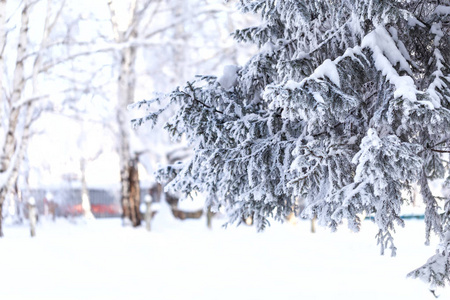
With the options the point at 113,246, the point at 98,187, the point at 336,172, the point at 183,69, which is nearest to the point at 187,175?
the point at 336,172

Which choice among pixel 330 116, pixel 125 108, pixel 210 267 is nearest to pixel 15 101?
pixel 125 108

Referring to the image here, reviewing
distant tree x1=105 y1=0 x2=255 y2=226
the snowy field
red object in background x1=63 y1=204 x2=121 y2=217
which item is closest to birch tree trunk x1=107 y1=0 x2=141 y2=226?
distant tree x1=105 y1=0 x2=255 y2=226

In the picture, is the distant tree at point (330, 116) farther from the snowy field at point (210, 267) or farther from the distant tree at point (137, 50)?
the distant tree at point (137, 50)

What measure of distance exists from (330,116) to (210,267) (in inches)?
220

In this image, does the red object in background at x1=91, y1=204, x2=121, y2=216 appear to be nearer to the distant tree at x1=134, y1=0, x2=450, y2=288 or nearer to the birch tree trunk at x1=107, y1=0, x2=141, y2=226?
the birch tree trunk at x1=107, y1=0, x2=141, y2=226

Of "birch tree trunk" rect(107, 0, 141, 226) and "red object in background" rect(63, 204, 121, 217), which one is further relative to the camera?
"red object in background" rect(63, 204, 121, 217)

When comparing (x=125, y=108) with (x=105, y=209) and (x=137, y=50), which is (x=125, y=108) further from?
(x=105, y=209)

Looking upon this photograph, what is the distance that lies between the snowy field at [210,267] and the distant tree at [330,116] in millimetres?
2034

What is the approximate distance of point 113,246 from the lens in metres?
11.2

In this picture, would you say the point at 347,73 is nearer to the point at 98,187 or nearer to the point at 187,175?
the point at 187,175

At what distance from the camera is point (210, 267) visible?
8.73 metres

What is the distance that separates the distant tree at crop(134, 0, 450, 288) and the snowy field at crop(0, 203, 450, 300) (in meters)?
2.03

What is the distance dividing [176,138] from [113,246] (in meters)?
6.99

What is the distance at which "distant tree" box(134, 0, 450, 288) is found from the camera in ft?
12.0
